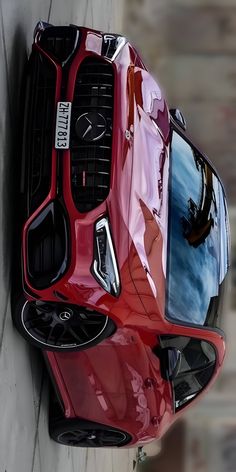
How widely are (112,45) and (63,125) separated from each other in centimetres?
63

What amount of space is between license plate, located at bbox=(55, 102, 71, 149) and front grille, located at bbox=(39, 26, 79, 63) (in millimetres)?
280

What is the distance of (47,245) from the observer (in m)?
4.62

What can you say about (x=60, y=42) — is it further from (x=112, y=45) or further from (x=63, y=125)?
(x=63, y=125)

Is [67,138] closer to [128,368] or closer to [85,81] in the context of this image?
[85,81]

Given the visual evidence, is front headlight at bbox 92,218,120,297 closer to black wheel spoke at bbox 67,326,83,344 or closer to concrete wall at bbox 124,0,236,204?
black wheel spoke at bbox 67,326,83,344

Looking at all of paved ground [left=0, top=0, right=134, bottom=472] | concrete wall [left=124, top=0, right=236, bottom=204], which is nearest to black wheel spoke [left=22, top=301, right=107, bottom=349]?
paved ground [left=0, top=0, right=134, bottom=472]

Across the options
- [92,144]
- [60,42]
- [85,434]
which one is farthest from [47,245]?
[85,434]

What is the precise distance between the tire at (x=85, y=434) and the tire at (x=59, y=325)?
0.81m

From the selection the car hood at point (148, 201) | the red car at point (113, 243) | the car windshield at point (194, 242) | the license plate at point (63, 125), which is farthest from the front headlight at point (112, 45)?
the car windshield at point (194, 242)

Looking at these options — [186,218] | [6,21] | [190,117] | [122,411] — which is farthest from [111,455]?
[6,21]

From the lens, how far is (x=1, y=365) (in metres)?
4.78

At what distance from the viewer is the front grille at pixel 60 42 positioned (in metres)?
4.97

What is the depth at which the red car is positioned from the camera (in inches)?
182

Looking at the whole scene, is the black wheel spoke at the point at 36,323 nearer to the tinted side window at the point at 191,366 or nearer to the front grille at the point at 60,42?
the tinted side window at the point at 191,366
